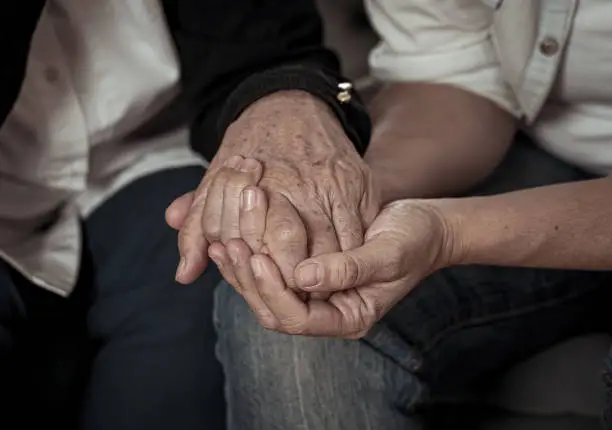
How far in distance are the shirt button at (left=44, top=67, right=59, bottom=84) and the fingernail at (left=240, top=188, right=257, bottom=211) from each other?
30 centimetres

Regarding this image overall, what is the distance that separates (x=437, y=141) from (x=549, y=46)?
13cm

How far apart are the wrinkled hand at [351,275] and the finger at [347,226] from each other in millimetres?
15

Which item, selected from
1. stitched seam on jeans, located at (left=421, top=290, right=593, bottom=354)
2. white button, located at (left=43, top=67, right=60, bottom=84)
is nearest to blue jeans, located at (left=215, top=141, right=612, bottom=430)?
stitched seam on jeans, located at (left=421, top=290, right=593, bottom=354)

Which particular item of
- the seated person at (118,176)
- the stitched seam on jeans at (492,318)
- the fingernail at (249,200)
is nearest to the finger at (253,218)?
the fingernail at (249,200)

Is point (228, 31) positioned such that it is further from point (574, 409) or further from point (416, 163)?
point (574, 409)

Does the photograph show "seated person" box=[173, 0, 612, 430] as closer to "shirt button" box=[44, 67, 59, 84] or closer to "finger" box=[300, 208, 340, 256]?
"finger" box=[300, 208, 340, 256]

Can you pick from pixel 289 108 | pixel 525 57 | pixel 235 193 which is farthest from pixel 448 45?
pixel 235 193

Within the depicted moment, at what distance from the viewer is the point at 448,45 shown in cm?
85

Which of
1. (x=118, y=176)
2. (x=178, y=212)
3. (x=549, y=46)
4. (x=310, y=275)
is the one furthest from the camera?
(x=118, y=176)

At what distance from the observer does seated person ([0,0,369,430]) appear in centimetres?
76

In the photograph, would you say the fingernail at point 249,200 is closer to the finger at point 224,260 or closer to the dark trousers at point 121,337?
the finger at point 224,260

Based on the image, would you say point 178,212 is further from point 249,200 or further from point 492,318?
point 492,318

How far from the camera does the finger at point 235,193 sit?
→ 0.64 metres

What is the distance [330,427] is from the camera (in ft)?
2.32
